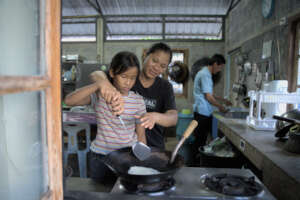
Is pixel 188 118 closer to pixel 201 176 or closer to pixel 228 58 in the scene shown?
pixel 228 58

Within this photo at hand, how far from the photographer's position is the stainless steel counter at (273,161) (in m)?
1.05

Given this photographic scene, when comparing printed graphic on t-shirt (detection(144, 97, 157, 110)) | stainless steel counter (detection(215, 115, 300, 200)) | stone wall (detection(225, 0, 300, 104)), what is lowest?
stainless steel counter (detection(215, 115, 300, 200))

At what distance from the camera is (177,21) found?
20.1ft

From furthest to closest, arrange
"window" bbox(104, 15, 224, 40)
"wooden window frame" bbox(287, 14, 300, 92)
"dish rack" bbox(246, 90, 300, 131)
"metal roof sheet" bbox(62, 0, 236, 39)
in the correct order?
1. "window" bbox(104, 15, 224, 40)
2. "metal roof sheet" bbox(62, 0, 236, 39)
3. "wooden window frame" bbox(287, 14, 300, 92)
4. "dish rack" bbox(246, 90, 300, 131)

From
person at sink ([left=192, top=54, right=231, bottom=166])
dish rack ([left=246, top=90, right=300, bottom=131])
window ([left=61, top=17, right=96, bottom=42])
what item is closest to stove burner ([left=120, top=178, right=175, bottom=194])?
dish rack ([left=246, top=90, right=300, bottom=131])

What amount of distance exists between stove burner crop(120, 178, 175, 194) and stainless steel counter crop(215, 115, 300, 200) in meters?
0.55

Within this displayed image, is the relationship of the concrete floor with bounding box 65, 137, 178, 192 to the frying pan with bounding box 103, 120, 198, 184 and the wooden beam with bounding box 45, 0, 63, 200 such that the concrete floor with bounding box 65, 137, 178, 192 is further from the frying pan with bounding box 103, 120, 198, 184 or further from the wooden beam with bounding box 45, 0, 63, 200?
the wooden beam with bounding box 45, 0, 63, 200

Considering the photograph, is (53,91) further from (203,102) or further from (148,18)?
(148,18)

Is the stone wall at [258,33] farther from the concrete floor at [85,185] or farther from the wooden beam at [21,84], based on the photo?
the wooden beam at [21,84]

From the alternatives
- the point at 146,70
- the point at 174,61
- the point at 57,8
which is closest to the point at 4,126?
the point at 57,8

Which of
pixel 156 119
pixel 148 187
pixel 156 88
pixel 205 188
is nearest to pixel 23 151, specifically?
pixel 148 187

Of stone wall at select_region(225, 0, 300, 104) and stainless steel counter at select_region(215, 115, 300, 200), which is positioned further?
stone wall at select_region(225, 0, 300, 104)

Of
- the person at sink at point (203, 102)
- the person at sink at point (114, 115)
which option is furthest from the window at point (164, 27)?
the person at sink at point (114, 115)

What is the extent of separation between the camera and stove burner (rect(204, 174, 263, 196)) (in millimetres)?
880
